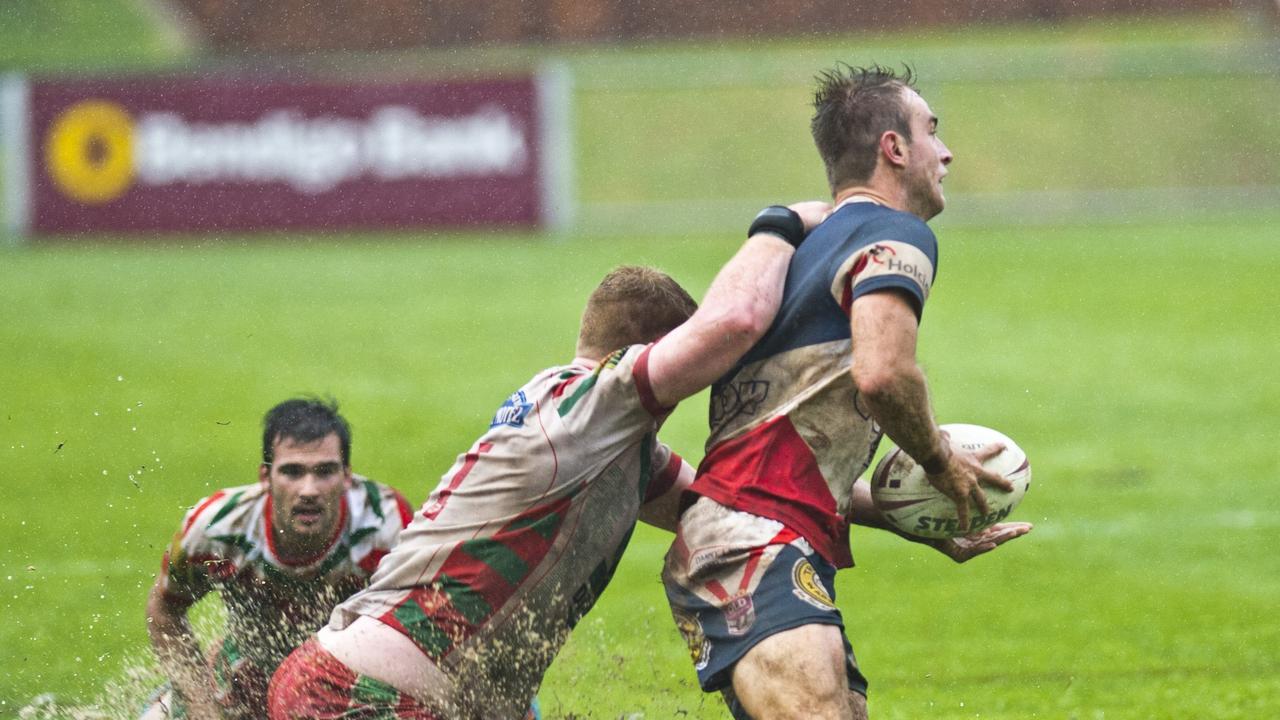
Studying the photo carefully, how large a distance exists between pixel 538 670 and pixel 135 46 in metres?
34.1

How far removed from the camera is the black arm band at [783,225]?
4.92m

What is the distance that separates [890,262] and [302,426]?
2.49m

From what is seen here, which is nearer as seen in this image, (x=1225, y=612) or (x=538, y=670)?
(x=538, y=670)

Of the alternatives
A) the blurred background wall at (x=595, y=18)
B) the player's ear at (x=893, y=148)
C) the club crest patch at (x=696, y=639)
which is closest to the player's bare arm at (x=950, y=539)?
the club crest patch at (x=696, y=639)

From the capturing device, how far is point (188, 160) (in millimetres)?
22234

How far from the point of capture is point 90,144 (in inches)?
867

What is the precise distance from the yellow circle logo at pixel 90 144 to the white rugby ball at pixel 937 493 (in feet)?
60.5

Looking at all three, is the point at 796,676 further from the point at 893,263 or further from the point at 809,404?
the point at 893,263

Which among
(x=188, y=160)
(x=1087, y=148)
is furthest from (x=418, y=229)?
(x=1087, y=148)

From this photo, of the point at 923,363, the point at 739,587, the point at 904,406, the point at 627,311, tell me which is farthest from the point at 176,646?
the point at 923,363

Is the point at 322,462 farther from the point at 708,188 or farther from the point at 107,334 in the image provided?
the point at 708,188

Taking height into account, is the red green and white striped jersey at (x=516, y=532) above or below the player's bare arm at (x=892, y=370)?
below

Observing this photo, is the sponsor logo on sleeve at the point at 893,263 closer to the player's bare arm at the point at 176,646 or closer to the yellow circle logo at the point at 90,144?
the player's bare arm at the point at 176,646

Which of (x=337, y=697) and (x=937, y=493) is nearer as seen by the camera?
(x=337, y=697)
